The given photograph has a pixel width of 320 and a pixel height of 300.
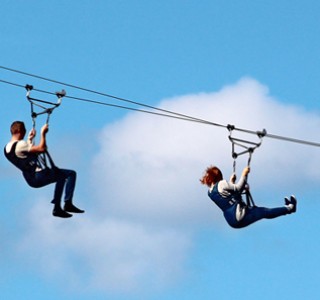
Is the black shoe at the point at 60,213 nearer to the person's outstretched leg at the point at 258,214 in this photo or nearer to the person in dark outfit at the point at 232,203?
the person in dark outfit at the point at 232,203

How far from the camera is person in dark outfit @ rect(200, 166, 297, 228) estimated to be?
102 feet

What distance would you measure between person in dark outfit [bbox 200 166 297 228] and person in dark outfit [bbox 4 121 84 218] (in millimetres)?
3252

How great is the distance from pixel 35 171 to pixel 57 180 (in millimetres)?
516

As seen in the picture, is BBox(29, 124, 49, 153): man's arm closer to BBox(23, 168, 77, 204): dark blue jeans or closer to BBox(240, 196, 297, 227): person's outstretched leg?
BBox(23, 168, 77, 204): dark blue jeans

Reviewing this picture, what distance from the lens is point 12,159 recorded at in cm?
3006

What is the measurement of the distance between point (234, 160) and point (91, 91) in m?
3.35

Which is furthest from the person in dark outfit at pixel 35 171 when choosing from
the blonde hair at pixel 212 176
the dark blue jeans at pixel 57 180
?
the blonde hair at pixel 212 176

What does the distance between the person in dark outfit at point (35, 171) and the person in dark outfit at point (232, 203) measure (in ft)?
10.7

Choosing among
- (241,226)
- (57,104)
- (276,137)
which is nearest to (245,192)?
(241,226)

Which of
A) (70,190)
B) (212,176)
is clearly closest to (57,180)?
(70,190)

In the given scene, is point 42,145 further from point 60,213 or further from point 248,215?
point 248,215

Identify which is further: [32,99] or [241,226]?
[241,226]

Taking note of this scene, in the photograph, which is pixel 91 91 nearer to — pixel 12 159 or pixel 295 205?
pixel 12 159

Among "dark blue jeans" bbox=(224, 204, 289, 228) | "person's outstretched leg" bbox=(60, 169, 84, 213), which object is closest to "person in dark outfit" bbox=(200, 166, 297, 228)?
"dark blue jeans" bbox=(224, 204, 289, 228)
